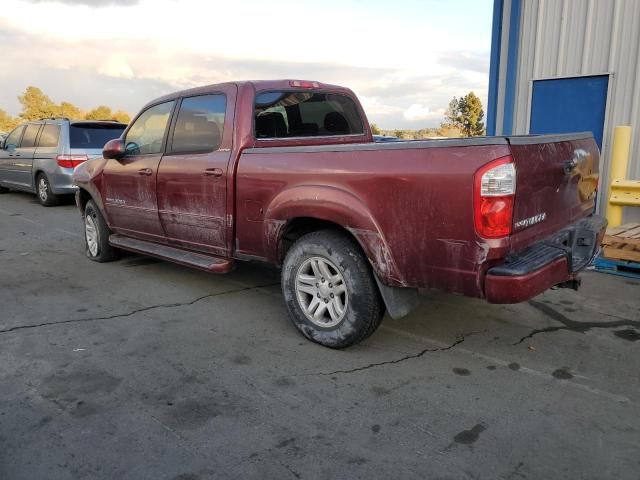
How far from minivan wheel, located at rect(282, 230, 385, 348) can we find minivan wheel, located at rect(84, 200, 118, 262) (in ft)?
10.4

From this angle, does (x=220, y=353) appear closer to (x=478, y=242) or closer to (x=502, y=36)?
(x=478, y=242)

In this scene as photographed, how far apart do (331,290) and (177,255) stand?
1.91 metres

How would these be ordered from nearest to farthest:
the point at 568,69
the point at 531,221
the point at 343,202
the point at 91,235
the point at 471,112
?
the point at 531,221, the point at 343,202, the point at 91,235, the point at 568,69, the point at 471,112

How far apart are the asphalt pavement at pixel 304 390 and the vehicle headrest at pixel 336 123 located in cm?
168

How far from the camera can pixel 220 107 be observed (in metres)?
4.57

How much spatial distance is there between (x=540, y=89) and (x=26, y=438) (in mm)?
7539

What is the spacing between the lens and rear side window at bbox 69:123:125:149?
10695 millimetres

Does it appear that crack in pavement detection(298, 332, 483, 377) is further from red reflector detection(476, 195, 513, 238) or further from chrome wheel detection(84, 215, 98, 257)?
chrome wheel detection(84, 215, 98, 257)

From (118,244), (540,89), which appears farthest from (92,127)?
(540,89)

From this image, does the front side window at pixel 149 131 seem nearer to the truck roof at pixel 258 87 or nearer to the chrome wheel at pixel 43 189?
the truck roof at pixel 258 87

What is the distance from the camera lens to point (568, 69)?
742 centimetres

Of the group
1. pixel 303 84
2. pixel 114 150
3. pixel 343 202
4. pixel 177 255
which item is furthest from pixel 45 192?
pixel 343 202

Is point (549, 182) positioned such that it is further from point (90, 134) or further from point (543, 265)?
point (90, 134)

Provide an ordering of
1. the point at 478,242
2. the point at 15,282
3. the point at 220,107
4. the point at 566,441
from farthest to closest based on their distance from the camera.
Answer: the point at 15,282
the point at 220,107
the point at 478,242
the point at 566,441
